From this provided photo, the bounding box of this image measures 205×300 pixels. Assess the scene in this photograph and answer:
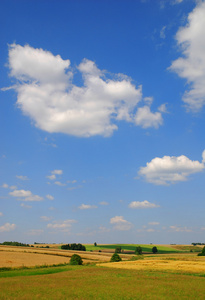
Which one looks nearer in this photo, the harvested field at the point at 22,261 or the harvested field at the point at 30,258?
the harvested field at the point at 22,261

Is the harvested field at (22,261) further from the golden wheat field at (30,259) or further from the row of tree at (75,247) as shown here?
the row of tree at (75,247)

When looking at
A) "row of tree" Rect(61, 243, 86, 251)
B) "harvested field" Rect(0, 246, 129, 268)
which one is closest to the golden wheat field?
"harvested field" Rect(0, 246, 129, 268)

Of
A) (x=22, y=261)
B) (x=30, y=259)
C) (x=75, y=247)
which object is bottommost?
(x=75, y=247)

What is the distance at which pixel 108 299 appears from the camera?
78.6 feet

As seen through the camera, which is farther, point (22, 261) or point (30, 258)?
point (30, 258)

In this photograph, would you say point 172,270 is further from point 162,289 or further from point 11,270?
point 11,270

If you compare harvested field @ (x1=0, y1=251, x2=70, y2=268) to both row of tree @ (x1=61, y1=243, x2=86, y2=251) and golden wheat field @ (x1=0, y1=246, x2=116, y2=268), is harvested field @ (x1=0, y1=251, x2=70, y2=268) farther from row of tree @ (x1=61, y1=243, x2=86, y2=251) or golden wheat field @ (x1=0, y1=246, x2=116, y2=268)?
row of tree @ (x1=61, y1=243, x2=86, y2=251)

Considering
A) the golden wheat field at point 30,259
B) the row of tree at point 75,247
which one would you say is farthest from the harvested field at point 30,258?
the row of tree at point 75,247

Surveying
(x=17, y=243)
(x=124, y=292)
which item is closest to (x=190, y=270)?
(x=124, y=292)

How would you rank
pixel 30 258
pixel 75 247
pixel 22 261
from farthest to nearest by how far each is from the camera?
pixel 75 247
pixel 30 258
pixel 22 261

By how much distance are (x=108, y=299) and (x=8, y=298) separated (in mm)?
9353

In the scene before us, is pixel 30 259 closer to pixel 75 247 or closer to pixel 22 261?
pixel 22 261

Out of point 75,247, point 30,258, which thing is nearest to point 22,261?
point 30,258

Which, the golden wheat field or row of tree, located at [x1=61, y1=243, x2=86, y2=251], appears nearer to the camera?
the golden wheat field
